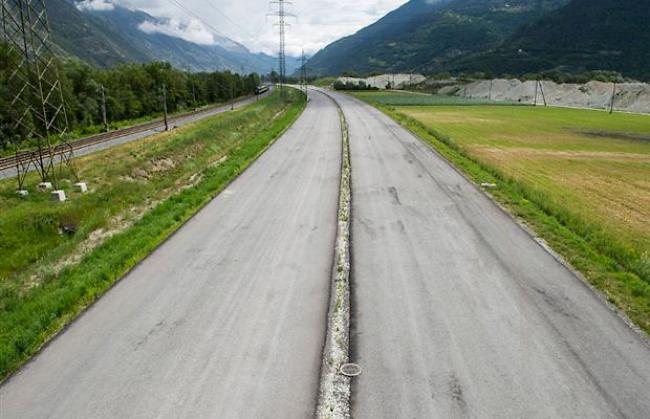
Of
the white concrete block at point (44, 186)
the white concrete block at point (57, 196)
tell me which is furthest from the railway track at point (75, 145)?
the white concrete block at point (57, 196)

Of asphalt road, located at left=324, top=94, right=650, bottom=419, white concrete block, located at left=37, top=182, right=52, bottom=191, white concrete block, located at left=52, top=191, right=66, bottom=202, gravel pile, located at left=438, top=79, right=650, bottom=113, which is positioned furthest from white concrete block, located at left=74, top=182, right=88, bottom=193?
gravel pile, located at left=438, top=79, right=650, bottom=113

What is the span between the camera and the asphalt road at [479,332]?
8242mm

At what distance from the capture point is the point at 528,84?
422 ft

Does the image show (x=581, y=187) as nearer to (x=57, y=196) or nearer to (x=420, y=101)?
(x=57, y=196)

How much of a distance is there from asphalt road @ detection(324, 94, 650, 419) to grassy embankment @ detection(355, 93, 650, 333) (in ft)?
3.76

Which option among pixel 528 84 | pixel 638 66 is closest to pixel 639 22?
pixel 638 66

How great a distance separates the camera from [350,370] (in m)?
9.07

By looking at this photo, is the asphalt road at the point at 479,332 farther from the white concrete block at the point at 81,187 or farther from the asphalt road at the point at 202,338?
the white concrete block at the point at 81,187

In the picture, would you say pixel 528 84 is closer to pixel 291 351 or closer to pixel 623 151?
pixel 623 151

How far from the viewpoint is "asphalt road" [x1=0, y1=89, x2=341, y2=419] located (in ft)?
27.0

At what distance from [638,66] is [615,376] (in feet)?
618

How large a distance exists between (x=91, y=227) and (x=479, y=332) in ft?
54.1

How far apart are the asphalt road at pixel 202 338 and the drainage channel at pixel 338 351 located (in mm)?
222

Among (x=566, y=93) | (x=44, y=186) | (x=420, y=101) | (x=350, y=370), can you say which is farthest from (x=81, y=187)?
(x=566, y=93)
